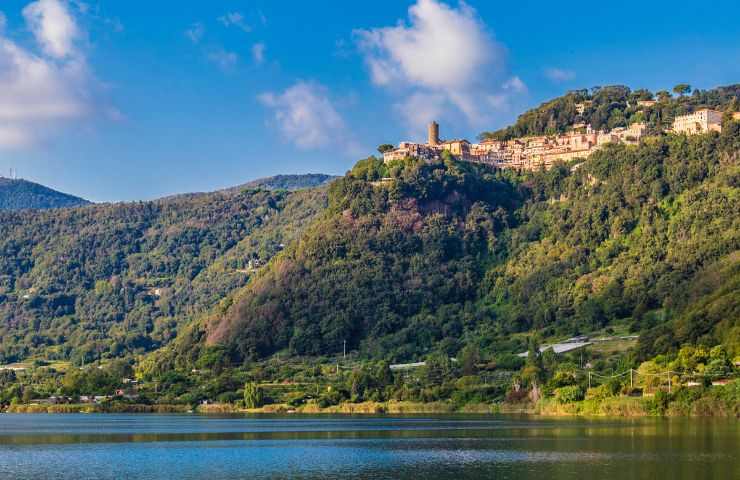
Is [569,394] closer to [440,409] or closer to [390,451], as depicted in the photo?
[440,409]

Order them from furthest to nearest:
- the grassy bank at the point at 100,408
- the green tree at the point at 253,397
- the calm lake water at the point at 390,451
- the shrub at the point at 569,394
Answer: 1. the grassy bank at the point at 100,408
2. the green tree at the point at 253,397
3. the shrub at the point at 569,394
4. the calm lake water at the point at 390,451

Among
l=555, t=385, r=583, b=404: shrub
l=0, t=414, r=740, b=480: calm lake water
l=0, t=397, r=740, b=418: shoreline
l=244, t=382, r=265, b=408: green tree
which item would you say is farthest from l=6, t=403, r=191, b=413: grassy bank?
l=555, t=385, r=583, b=404: shrub

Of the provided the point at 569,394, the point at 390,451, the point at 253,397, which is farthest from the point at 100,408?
A: the point at 390,451

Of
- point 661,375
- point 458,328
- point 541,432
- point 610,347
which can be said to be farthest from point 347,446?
point 458,328

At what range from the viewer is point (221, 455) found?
7962cm

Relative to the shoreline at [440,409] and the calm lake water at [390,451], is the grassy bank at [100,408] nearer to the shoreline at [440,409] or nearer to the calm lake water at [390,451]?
the shoreline at [440,409]

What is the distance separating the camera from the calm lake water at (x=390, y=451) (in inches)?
2576

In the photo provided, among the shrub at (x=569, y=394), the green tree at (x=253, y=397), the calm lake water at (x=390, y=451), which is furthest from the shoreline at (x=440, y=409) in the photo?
the calm lake water at (x=390, y=451)

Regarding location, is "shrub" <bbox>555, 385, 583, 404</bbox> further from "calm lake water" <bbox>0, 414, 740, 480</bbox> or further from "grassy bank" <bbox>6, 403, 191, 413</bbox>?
"grassy bank" <bbox>6, 403, 191, 413</bbox>

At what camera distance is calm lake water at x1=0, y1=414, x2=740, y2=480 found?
65.4 metres

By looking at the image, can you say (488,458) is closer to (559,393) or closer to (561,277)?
(559,393)

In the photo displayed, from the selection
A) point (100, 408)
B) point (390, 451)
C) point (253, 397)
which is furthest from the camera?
point (100, 408)

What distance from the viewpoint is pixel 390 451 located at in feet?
266

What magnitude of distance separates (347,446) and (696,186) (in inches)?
5083
